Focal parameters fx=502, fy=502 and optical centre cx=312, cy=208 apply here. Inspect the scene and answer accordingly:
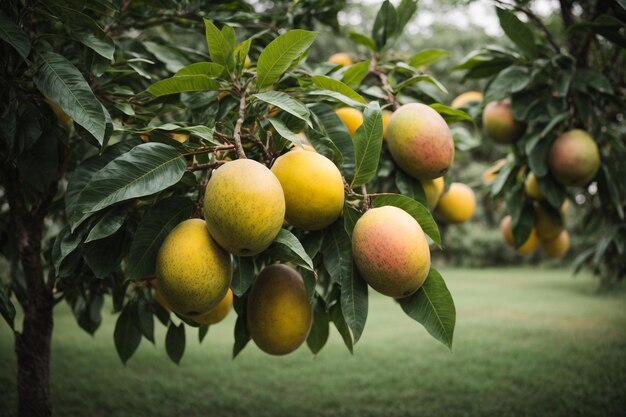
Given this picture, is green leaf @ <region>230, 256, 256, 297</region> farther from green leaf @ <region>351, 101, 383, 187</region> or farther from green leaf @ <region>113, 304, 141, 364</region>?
green leaf @ <region>113, 304, 141, 364</region>

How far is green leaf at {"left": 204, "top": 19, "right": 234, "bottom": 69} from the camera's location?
1198 mm

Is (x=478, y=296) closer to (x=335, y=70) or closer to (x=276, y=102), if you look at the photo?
(x=335, y=70)

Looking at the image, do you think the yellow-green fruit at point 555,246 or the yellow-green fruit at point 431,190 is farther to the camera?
the yellow-green fruit at point 555,246

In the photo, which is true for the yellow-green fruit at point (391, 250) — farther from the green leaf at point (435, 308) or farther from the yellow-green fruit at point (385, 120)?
the yellow-green fruit at point (385, 120)

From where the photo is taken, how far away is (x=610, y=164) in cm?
219

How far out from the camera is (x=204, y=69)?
4.03ft

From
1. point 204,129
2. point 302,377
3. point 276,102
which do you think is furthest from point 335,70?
point 302,377

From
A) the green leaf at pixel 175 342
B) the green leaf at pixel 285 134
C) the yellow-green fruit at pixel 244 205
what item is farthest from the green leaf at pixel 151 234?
the green leaf at pixel 175 342

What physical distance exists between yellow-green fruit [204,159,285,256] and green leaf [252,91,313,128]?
0.52 feet

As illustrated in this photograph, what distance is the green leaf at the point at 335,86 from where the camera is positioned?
1.27 m

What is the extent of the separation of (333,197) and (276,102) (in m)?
0.25

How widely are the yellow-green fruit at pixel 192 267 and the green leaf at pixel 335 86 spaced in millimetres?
473

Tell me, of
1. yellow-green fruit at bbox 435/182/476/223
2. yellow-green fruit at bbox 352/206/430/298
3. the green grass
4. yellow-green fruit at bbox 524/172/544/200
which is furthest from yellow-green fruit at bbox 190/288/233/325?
yellow-green fruit at bbox 524/172/544/200

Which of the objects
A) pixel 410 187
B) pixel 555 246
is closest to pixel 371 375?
pixel 555 246
